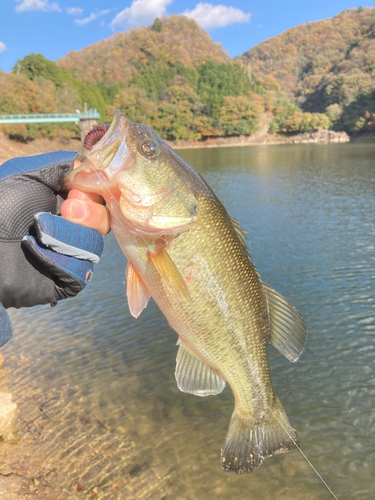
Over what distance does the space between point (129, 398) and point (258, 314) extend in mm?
4469

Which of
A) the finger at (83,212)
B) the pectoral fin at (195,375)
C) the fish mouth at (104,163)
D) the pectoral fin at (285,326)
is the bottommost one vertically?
the pectoral fin at (195,375)

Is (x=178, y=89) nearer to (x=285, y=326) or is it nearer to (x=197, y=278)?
(x=285, y=326)

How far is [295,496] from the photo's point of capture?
4730 millimetres

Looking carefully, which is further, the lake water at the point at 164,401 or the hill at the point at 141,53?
the hill at the point at 141,53

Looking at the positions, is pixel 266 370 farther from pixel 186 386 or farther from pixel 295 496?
pixel 295 496

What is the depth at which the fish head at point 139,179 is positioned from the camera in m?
2.27

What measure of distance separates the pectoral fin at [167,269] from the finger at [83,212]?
1.33 ft

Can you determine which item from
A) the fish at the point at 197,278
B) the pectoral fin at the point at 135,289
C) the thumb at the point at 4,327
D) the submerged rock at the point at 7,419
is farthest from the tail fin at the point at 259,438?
the submerged rock at the point at 7,419

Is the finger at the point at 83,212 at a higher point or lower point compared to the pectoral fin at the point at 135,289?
higher

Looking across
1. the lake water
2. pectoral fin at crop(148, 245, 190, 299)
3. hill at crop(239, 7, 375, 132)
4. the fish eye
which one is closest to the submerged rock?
the lake water

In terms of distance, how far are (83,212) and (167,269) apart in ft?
2.07

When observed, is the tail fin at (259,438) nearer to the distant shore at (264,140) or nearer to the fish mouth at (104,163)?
the fish mouth at (104,163)

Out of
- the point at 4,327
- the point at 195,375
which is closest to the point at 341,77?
the point at 195,375

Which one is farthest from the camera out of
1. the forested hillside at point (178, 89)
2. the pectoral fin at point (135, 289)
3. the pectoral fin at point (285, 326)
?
the forested hillside at point (178, 89)
